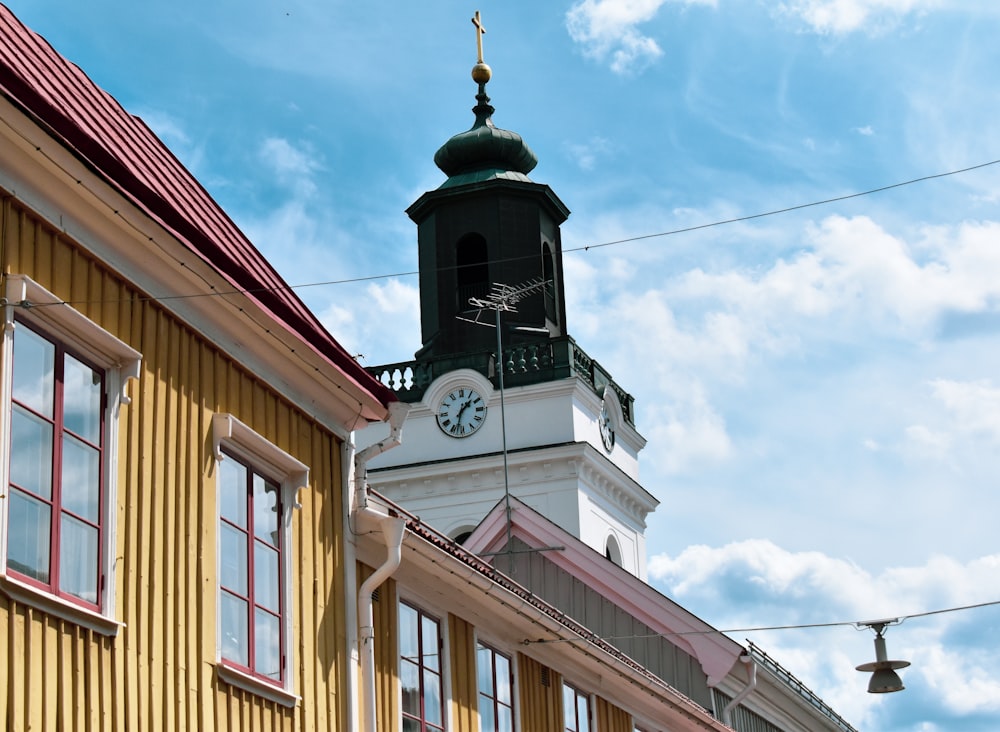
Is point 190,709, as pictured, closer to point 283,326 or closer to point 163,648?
point 163,648

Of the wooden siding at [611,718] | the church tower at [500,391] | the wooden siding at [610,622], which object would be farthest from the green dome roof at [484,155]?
the wooden siding at [611,718]

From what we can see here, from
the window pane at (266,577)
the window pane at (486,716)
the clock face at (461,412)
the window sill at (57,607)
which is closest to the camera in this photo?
the window sill at (57,607)

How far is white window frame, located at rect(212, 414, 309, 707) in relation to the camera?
10.6 m

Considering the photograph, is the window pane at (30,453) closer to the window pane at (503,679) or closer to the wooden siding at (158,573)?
the wooden siding at (158,573)

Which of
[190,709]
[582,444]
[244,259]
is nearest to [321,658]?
[190,709]

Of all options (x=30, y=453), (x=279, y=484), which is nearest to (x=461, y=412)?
(x=279, y=484)

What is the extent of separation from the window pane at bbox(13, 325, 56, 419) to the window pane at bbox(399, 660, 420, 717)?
4638 millimetres

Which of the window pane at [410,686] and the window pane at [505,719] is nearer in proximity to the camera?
the window pane at [410,686]

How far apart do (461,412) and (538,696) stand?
28068mm

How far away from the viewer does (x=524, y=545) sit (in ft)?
80.6

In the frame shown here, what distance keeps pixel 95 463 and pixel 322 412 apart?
3.05 m

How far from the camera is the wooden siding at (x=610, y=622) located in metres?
23.6

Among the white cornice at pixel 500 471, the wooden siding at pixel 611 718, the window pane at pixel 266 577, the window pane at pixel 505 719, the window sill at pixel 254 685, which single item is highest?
the white cornice at pixel 500 471

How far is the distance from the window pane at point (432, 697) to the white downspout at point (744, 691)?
414 inches
